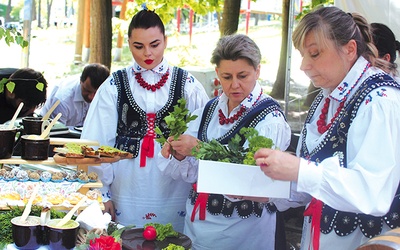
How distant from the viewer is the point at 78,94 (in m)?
5.49

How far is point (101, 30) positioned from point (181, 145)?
4.28 metres

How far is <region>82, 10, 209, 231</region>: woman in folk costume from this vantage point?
3.22m

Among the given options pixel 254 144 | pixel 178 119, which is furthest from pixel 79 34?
pixel 254 144

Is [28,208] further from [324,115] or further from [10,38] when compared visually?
[324,115]

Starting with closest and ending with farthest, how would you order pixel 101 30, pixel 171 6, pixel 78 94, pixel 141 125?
pixel 141 125 < pixel 78 94 < pixel 101 30 < pixel 171 6

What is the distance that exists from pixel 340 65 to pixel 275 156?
453 millimetres

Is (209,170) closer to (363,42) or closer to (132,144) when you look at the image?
(363,42)

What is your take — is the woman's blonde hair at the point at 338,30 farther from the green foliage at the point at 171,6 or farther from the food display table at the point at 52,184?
the green foliage at the point at 171,6

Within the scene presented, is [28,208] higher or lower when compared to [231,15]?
lower

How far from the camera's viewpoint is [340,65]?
2.19m

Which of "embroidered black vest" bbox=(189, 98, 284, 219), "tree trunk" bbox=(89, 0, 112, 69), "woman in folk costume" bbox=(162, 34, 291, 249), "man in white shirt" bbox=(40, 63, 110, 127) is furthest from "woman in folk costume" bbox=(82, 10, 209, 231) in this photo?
"tree trunk" bbox=(89, 0, 112, 69)

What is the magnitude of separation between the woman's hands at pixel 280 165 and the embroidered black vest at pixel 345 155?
0.20 m

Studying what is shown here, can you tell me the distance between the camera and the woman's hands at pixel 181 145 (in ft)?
8.71

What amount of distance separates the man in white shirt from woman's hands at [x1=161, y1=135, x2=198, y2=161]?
2.64m
